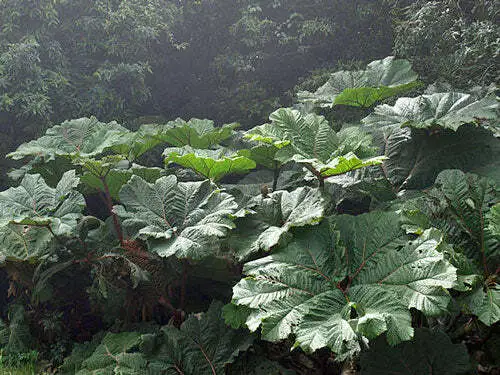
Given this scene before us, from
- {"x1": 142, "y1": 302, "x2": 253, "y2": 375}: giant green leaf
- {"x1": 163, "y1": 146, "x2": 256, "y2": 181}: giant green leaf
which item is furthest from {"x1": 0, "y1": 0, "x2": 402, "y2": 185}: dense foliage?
{"x1": 142, "y1": 302, "x2": 253, "y2": 375}: giant green leaf

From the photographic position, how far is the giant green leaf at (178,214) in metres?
2.22

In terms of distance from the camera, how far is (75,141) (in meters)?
3.51

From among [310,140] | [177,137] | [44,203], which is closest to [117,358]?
[44,203]

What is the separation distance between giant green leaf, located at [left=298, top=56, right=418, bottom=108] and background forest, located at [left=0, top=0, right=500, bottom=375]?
15 millimetres

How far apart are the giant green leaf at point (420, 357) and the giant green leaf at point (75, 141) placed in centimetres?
223

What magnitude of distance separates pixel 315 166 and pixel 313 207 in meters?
0.25

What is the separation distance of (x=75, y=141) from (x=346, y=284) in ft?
7.87

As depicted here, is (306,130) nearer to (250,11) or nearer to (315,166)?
(315,166)

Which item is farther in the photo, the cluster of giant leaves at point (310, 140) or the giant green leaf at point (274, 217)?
the cluster of giant leaves at point (310, 140)

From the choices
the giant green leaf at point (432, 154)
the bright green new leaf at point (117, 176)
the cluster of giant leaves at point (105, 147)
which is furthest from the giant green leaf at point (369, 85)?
the bright green new leaf at point (117, 176)

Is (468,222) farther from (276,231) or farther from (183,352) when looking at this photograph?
(183,352)

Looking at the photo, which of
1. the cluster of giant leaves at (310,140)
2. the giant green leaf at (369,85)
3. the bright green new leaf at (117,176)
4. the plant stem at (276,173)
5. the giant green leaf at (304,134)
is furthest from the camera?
the giant green leaf at (369,85)

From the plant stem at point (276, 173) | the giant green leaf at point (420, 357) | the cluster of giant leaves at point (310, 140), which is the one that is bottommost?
the giant green leaf at point (420, 357)

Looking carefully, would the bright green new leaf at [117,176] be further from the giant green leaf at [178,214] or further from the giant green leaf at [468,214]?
the giant green leaf at [468,214]
